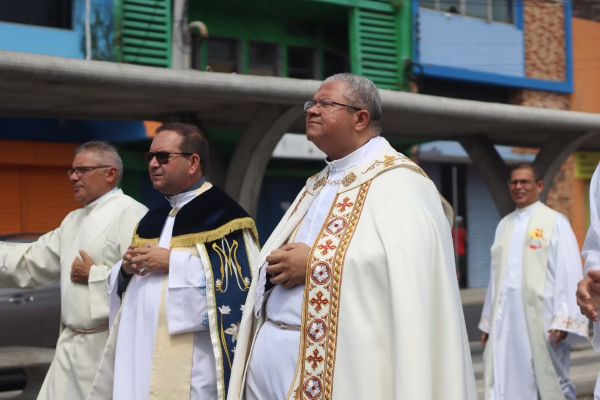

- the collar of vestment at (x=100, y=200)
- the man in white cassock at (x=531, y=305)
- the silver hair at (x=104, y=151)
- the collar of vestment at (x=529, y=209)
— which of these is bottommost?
the man in white cassock at (x=531, y=305)

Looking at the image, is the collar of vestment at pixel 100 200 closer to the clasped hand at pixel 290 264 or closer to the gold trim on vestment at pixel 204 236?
the gold trim on vestment at pixel 204 236

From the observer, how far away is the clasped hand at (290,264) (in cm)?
389

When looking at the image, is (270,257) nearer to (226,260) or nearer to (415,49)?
(226,260)

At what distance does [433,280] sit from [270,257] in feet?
2.01

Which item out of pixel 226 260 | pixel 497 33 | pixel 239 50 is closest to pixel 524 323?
pixel 226 260

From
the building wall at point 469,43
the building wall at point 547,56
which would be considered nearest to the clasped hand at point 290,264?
the building wall at point 469,43

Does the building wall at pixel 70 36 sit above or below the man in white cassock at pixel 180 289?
above

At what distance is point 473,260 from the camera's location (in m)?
23.2

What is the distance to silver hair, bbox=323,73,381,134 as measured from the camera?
13.1 feet

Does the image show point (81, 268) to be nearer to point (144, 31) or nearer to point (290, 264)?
point (290, 264)

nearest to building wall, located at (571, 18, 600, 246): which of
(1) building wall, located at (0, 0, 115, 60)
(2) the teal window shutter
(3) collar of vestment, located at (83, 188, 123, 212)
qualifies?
(2) the teal window shutter

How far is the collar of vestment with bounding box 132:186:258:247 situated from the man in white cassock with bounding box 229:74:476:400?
801 millimetres

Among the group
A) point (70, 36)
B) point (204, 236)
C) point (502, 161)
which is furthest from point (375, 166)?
point (70, 36)

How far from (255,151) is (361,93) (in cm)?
479
